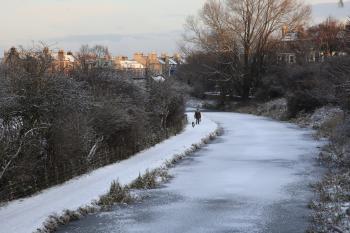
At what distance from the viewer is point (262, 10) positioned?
7194cm

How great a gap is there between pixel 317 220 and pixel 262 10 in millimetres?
61107

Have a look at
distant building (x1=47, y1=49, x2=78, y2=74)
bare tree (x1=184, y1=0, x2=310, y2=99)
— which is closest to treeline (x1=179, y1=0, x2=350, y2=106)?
bare tree (x1=184, y1=0, x2=310, y2=99)

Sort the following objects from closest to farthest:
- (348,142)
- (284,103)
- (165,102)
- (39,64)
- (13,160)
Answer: (13,160) < (39,64) < (348,142) < (165,102) < (284,103)

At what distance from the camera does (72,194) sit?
15953mm

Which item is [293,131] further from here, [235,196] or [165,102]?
[235,196]

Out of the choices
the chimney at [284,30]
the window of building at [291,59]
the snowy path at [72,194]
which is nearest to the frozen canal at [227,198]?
the snowy path at [72,194]

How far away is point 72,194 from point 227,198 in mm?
4376

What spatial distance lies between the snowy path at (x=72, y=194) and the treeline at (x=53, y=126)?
499 mm

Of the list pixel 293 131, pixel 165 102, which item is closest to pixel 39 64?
pixel 165 102

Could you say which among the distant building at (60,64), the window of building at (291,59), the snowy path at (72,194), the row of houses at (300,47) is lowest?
the snowy path at (72,194)

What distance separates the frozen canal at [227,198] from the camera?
13125 millimetres

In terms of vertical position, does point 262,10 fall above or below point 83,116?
above

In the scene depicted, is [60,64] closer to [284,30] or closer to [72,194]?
[72,194]

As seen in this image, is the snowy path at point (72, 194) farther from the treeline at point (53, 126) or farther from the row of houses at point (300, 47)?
the row of houses at point (300, 47)
